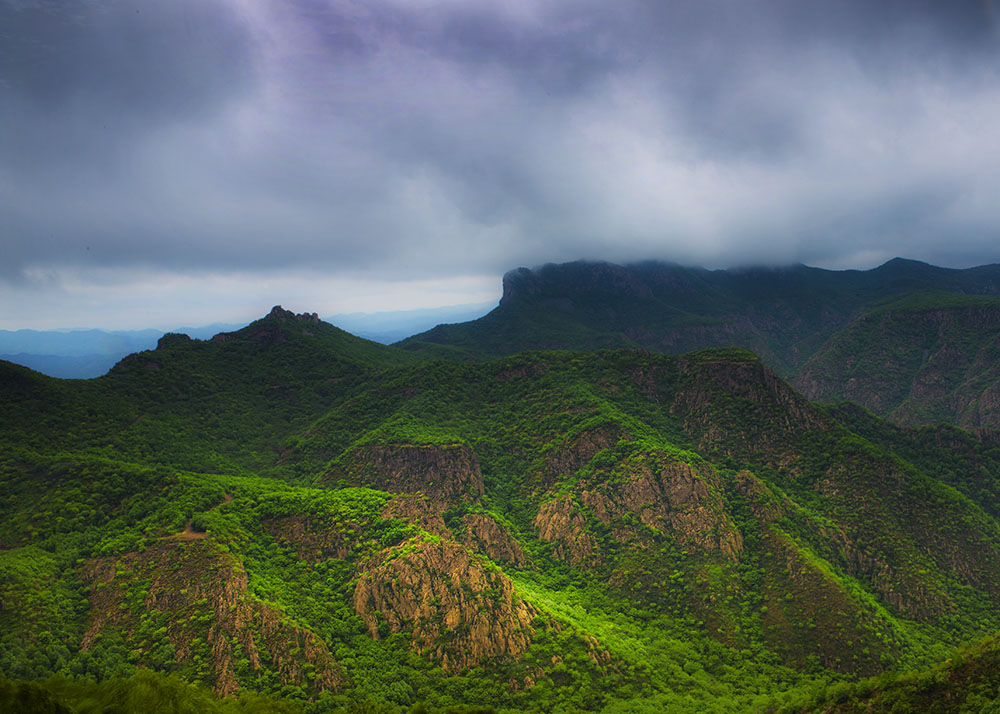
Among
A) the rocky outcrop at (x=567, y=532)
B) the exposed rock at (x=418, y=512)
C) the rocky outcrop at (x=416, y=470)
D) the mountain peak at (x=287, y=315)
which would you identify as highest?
the mountain peak at (x=287, y=315)

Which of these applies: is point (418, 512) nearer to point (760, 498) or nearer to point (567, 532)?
point (567, 532)

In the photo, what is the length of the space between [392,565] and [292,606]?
12958 millimetres

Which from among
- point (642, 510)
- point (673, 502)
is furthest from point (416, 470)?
point (673, 502)

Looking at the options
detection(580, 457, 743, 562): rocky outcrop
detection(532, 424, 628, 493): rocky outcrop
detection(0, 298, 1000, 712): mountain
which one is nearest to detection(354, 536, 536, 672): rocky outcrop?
detection(0, 298, 1000, 712): mountain

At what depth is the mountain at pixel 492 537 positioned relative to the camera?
5578cm

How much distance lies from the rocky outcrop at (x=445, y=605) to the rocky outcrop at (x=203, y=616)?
1000 centimetres

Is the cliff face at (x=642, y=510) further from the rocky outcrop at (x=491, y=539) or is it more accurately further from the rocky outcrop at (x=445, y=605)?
the rocky outcrop at (x=445, y=605)

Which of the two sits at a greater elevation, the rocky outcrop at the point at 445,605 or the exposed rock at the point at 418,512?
the exposed rock at the point at 418,512

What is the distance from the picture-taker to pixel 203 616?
55.1 m

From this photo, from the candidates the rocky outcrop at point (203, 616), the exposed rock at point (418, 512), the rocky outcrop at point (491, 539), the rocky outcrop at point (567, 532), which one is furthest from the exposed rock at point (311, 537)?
the rocky outcrop at point (567, 532)

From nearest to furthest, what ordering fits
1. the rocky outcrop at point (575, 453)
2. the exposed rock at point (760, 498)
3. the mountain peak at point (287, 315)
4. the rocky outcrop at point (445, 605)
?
1. the rocky outcrop at point (445, 605)
2. the exposed rock at point (760, 498)
3. the rocky outcrop at point (575, 453)
4. the mountain peak at point (287, 315)

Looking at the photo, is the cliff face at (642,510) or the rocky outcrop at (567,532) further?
the rocky outcrop at (567,532)

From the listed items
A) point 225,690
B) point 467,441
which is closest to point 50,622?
point 225,690

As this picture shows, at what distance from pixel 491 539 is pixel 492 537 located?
1.32 ft
